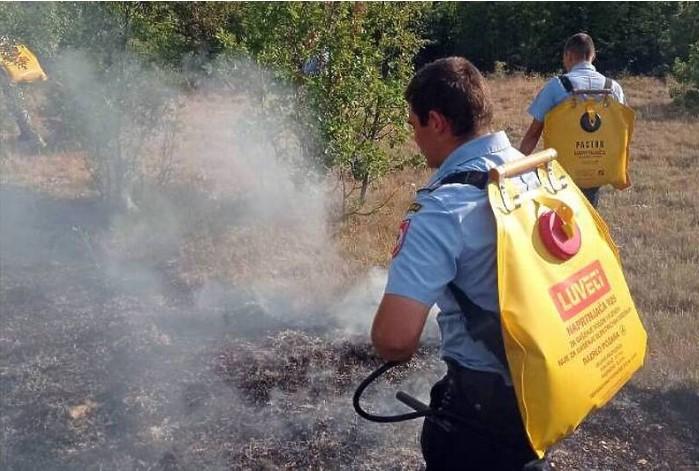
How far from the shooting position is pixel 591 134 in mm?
4215

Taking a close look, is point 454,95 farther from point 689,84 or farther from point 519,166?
point 689,84

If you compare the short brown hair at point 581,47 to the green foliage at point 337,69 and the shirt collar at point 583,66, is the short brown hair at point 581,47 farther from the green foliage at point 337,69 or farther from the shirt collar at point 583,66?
the green foliage at point 337,69

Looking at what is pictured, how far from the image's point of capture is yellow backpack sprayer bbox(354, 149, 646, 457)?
176cm

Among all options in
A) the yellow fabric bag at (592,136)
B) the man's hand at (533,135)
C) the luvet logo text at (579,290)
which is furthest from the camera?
the man's hand at (533,135)

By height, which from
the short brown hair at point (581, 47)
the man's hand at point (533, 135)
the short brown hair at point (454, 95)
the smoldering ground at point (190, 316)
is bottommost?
the smoldering ground at point (190, 316)

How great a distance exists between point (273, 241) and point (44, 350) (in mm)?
2235

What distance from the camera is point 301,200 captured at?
668 cm

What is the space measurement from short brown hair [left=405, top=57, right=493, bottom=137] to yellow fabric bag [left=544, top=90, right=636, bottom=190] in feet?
8.08

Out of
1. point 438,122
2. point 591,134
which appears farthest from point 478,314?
point 591,134

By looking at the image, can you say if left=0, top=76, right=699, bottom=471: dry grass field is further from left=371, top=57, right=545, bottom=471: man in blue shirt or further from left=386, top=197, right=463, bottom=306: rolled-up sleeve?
left=386, top=197, right=463, bottom=306: rolled-up sleeve

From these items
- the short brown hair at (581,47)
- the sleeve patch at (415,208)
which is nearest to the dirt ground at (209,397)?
the sleeve patch at (415,208)

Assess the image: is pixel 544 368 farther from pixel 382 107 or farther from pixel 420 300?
pixel 382 107

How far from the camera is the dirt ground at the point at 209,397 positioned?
3.35 m

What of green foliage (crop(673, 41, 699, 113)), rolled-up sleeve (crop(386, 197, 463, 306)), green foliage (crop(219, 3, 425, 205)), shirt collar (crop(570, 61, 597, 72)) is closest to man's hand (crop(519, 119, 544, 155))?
shirt collar (crop(570, 61, 597, 72))
